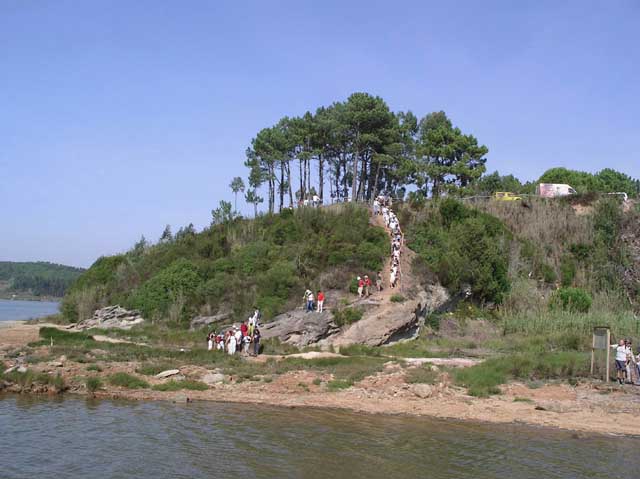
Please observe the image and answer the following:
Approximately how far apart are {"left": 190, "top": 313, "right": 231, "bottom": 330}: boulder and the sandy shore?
10.1 meters

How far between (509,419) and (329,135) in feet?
146

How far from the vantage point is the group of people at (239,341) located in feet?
81.0

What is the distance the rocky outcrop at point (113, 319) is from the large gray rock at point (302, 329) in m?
9.72

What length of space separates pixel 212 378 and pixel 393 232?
19.4 m

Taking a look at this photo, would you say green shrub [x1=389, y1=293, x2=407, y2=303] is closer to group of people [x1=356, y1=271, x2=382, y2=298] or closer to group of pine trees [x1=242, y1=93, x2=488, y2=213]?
group of people [x1=356, y1=271, x2=382, y2=298]

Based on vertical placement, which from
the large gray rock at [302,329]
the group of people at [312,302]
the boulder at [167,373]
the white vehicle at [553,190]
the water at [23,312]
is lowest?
the water at [23,312]

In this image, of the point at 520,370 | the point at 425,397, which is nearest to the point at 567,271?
the point at 520,370

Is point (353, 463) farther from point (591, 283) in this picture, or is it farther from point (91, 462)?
point (591, 283)

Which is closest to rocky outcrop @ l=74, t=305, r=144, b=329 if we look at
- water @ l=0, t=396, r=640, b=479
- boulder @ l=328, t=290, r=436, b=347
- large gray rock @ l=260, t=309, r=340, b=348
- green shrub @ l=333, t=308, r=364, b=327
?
large gray rock @ l=260, t=309, r=340, b=348

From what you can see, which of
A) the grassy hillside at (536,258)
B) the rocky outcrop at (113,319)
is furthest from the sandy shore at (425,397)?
the rocky outcrop at (113,319)

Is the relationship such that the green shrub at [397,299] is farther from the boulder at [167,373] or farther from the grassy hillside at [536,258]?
the boulder at [167,373]

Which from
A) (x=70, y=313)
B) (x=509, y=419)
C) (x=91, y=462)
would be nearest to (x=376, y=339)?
(x=509, y=419)

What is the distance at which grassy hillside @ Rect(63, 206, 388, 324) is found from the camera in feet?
107

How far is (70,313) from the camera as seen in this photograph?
39.7m
